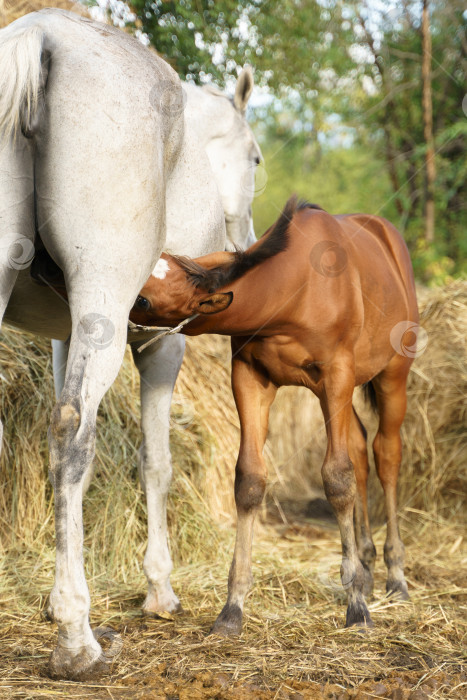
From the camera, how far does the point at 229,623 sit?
298 centimetres

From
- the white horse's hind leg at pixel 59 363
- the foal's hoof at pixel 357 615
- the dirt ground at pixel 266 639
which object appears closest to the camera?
the dirt ground at pixel 266 639

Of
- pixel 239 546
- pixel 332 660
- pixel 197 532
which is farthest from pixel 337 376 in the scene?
pixel 197 532

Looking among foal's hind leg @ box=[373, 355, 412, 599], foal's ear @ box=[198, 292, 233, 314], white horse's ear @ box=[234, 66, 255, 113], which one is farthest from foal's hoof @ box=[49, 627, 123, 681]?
white horse's ear @ box=[234, 66, 255, 113]

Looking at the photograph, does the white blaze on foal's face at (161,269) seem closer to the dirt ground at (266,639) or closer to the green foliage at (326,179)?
the dirt ground at (266,639)

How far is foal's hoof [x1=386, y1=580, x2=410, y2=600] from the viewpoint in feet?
12.1

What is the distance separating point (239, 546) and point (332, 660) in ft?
2.23

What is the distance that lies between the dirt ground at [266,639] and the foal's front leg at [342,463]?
0.51 feet

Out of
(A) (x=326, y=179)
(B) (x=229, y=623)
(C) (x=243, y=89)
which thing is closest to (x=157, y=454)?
(B) (x=229, y=623)

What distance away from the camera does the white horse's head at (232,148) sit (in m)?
3.89

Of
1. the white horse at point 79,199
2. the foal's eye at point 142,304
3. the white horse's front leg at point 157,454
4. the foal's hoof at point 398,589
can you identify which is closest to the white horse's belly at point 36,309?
the white horse at point 79,199

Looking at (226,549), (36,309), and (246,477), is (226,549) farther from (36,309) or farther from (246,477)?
(36,309)

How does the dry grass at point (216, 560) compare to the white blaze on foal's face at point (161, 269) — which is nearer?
the dry grass at point (216, 560)

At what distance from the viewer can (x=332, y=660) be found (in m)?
2.60

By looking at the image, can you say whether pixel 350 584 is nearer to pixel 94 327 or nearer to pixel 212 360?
pixel 94 327
